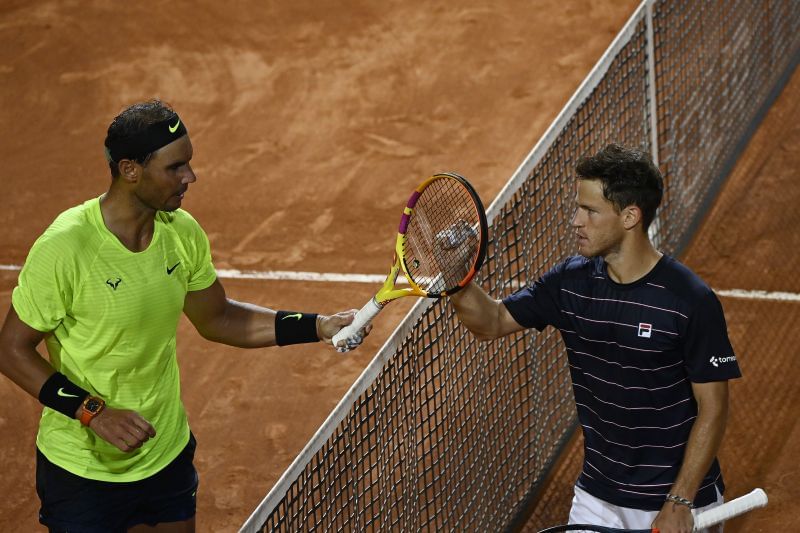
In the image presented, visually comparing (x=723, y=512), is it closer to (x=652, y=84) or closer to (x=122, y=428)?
(x=122, y=428)

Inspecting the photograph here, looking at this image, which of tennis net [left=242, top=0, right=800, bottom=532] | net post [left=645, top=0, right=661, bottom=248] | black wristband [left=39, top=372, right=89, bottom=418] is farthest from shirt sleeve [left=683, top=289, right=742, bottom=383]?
net post [left=645, top=0, right=661, bottom=248]

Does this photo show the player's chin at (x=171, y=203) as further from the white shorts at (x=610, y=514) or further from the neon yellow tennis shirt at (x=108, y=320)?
the white shorts at (x=610, y=514)

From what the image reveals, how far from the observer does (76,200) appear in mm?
9305

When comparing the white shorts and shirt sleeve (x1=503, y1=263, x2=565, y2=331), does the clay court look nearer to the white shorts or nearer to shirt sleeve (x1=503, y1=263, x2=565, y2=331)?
the white shorts

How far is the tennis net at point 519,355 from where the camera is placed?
450cm

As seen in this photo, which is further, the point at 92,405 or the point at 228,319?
the point at 228,319

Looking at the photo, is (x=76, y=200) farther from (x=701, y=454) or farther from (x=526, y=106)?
(x=701, y=454)

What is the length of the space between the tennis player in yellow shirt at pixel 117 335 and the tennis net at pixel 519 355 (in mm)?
540

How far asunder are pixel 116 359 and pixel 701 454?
76.1 inches

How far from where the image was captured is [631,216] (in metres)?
3.98

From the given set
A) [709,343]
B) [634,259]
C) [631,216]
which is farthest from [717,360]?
[631,216]

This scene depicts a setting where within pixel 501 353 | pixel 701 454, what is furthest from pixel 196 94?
pixel 701 454

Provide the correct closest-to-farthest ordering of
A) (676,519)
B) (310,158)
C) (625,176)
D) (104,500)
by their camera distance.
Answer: (676,519) → (625,176) → (104,500) → (310,158)

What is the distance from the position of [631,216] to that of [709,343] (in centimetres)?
48
